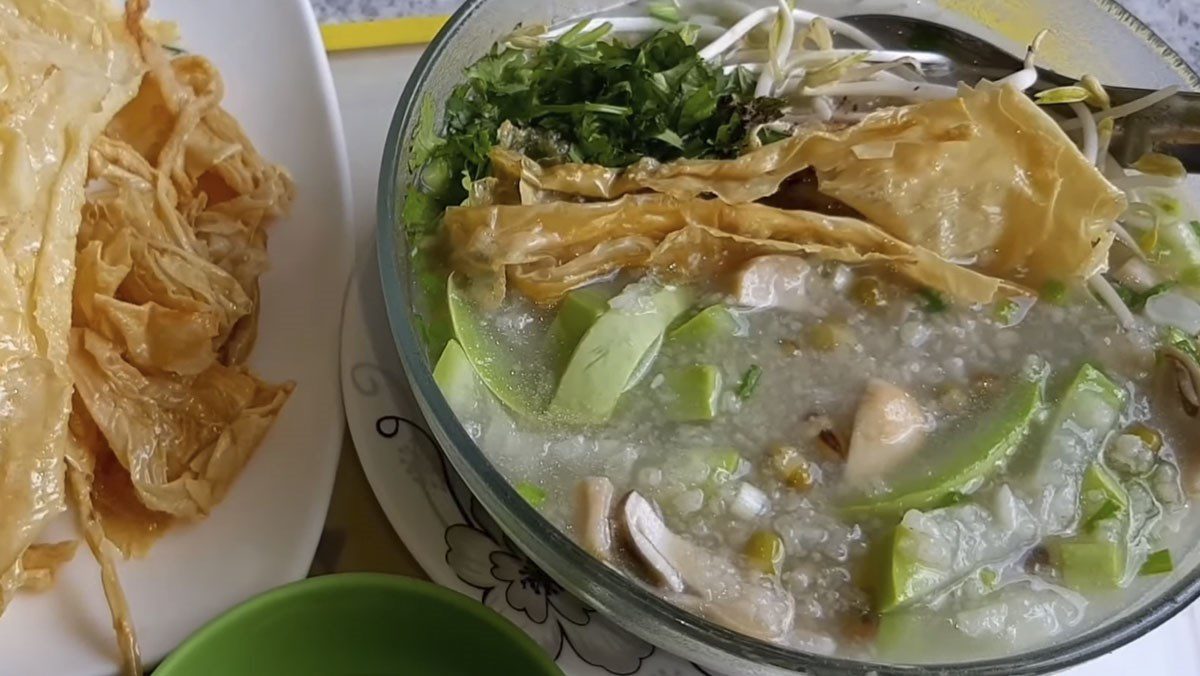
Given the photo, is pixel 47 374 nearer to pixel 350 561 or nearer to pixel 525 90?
pixel 350 561

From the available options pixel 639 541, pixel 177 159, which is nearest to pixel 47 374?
pixel 177 159

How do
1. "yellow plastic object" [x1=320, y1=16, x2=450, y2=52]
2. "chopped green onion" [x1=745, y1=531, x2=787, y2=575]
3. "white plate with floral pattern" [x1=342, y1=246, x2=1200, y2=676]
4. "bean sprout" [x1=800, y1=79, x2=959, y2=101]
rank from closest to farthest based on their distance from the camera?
1. "chopped green onion" [x1=745, y1=531, x2=787, y2=575]
2. "white plate with floral pattern" [x1=342, y1=246, x2=1200, y2=676]
3. "bean sprout" [x1=800, y1=79, x2=959, y2=101]
4. "yellow plastic object" [x1=320, y1=16, x2=450, y2=52]

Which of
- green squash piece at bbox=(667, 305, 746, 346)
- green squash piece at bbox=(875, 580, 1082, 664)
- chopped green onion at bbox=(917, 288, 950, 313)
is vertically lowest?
green squash piece at bbox=(875, 580, 1082, 664)

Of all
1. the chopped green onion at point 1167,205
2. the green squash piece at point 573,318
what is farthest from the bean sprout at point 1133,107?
the green squash piece at point 573,318

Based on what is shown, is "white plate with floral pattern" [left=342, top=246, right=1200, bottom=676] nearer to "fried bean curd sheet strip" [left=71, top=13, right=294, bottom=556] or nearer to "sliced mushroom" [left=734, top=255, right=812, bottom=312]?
"fried bean curd sheet strip" [left=71, top=13, right=294, bottom=556]

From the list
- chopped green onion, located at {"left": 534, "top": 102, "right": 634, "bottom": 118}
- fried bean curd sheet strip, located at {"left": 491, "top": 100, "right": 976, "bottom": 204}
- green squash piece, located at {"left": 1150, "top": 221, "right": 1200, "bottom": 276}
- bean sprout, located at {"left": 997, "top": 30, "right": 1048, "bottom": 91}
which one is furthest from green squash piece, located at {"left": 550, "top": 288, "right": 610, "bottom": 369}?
green squash piece, located at {"left": 1150, "top": 221, "right": 1200, "bottom": 276}

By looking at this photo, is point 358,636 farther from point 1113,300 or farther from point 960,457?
point 1113,300
